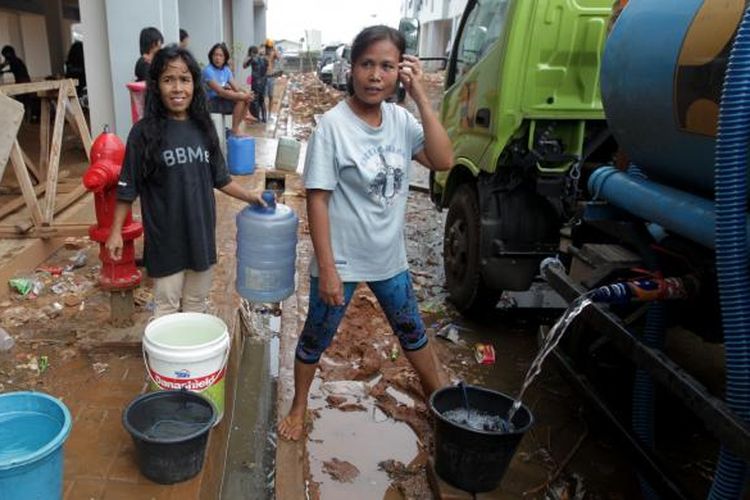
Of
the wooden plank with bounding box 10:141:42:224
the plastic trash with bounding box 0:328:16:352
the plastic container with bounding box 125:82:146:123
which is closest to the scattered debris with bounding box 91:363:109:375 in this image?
the plastic trash with bounding box 0:328:16:352

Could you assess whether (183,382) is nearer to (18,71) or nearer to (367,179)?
(367,179)

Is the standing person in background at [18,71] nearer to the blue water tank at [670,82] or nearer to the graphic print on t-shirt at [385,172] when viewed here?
the graphic print on t-shirt at [385,172]

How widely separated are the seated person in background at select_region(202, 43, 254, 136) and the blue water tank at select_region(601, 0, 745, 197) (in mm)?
7181

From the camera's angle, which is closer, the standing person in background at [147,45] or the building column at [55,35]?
the standing person in background at [147,45]

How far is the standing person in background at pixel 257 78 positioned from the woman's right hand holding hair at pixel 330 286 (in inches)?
515

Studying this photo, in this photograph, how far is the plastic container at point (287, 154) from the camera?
9152 mm

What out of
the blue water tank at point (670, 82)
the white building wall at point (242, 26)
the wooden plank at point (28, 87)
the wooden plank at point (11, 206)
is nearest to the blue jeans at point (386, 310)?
the blue water tank at point (670, 82)

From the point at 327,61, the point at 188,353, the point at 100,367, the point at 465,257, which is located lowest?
the point at 100,367

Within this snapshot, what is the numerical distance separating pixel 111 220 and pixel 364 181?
1608 mm

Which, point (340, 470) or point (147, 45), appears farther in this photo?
point (147, 45)

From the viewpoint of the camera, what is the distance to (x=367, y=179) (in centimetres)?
264

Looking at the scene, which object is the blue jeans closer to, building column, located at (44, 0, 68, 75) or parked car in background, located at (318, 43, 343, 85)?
building column, located at (44, 0, 68, 75)

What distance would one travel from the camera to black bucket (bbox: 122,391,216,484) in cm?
236

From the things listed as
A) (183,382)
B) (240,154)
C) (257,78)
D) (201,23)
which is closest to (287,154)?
(240,154)
